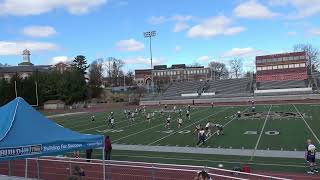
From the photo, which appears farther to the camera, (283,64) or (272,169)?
(283,64)

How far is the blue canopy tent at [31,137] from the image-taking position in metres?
9.23

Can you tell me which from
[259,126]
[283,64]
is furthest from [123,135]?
[283,64]

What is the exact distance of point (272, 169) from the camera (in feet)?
58.6

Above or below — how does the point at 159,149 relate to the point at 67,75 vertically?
below

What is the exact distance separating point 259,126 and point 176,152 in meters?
11.7

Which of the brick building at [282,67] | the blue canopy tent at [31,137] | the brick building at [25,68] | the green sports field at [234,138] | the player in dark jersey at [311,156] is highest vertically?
the brick building at [25,68]

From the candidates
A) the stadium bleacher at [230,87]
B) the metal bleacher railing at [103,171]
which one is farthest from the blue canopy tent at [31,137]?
the stadium bleacher at [230,87]

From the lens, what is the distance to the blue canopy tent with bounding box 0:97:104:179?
9.23m

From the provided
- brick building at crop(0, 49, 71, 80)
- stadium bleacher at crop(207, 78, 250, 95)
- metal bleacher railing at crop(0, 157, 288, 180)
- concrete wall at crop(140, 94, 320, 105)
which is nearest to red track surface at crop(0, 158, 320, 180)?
metal bleacher railing at crop(0, 157, 288, 180)

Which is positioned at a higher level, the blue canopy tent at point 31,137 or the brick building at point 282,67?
the brick building at point 282,67

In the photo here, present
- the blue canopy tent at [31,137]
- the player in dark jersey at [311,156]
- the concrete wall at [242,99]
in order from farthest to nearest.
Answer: the concrete wall at [242,99] → the player in dark jersey at [311,156] → the blue canopy tent at [31,137]

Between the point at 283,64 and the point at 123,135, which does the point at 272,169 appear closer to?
the point at 123,135

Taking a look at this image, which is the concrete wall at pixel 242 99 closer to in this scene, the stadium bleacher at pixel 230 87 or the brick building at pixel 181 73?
the stadium bleacher at pixel 230 87

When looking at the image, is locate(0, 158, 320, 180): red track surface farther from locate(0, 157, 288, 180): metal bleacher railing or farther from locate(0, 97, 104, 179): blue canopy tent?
locate(0, 97, 104, 179): blue canopy tent
